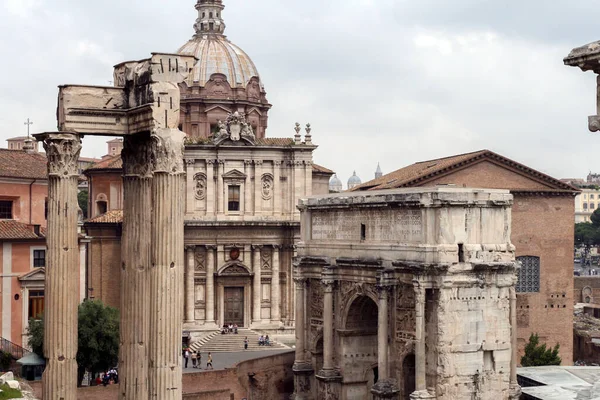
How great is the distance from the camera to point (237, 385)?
3900 centimetres

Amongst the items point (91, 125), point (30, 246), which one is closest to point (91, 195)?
point (30, 246)

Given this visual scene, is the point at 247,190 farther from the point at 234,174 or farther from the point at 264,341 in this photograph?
the point at 264,341

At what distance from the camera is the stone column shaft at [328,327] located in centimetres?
4056

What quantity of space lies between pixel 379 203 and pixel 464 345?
5.77 metres

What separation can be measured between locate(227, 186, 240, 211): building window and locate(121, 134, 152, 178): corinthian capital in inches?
1223

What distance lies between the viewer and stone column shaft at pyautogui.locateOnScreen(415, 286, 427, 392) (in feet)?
116

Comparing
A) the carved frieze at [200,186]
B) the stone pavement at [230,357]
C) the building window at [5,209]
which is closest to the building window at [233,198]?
the carved frieze at [200,186]

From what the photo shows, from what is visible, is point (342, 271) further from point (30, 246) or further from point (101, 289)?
point (101, 289)

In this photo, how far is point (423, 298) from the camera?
35.7 m

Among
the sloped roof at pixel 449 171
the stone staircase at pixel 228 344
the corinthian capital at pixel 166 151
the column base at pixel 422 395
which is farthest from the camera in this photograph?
the sloped roof at pixel 449 171

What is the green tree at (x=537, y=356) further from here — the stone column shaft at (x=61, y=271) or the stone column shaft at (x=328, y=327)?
the stone column shaft at (x=61, y=271)

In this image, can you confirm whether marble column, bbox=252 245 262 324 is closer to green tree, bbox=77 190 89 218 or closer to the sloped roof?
the sloped roof

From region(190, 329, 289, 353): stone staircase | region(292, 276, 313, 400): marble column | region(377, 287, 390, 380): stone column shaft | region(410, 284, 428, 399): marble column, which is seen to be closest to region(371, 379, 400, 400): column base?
region(377, 287, 390, 380): stone column shaft

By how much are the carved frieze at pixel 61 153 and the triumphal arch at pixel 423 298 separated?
741 inches
